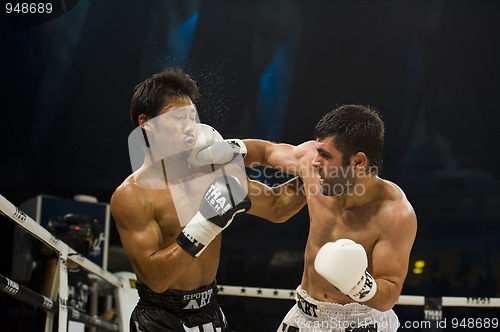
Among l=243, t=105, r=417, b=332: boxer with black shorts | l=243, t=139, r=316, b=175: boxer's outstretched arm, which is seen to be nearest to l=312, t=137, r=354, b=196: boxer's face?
l=243, t=105, r=417, b=332: boxer with black shorts

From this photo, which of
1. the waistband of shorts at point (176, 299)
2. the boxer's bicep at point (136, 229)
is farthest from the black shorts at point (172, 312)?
the boxer's bicep at point (136, 229)

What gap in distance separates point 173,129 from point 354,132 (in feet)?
2.41

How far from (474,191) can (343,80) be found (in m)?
1.61

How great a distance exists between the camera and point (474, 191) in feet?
15.0

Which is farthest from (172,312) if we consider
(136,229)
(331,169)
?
(331,169)

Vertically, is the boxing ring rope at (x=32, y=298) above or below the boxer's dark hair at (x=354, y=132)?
below

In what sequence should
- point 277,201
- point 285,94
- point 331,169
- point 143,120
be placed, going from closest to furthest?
point 331,169 < point 143,120 < point 277,201 < point 285,94

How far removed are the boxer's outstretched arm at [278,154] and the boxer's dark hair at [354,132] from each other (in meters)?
0.31

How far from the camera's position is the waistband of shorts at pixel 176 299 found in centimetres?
196

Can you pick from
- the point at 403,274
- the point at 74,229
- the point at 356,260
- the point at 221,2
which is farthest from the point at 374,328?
the point at 221,2

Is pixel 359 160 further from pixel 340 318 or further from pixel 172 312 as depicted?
pixel 172 312

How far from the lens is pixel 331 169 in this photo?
6.44ft

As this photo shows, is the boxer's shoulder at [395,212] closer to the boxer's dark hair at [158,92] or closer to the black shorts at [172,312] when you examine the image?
the black shorts at [172,312]

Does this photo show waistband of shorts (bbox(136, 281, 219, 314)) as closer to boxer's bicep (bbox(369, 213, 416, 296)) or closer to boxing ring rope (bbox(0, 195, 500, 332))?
boxing ring rope (bbox(0, 195, 500, 332))
